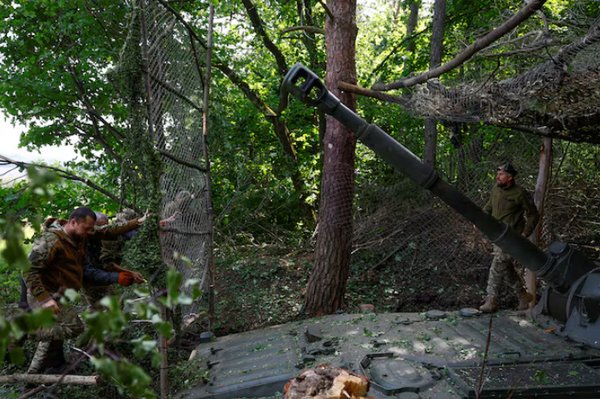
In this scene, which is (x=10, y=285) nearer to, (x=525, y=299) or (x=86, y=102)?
(x=86, y=102)

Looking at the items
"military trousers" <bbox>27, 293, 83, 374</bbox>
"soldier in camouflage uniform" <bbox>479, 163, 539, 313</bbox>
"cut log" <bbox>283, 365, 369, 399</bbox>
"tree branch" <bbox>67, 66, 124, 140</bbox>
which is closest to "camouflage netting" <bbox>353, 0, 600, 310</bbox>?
"soldier in camouflage uniform" <bbox>479, 163, 539, 313</bbox>

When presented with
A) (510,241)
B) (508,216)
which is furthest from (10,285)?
(508,216)

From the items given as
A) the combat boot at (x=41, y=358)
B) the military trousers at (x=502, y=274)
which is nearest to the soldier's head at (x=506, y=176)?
the military trousers at (x=502, y=274)

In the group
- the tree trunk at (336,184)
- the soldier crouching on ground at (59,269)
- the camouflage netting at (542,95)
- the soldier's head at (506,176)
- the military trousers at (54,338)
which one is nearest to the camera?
the camouflage netting at (542,95)

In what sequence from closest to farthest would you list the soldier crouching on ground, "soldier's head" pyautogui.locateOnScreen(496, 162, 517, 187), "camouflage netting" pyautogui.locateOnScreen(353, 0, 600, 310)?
"camouflage netting" pyautogui.locateOnScreen(353, 0, 600, 310), the soldier crouching on ground, "soldier's head" pyautogui.locateOnScreen(496, 162, 517, 187)

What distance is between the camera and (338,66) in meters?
7.47

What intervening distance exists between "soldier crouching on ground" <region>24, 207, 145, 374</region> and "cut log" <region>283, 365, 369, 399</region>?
1.99m

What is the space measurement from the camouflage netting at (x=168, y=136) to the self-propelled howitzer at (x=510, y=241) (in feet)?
4.05

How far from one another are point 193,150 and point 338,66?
260 cm

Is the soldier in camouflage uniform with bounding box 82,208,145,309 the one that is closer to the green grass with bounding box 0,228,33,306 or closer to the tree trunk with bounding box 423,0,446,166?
the green grass with bounding box 0,228,33,306

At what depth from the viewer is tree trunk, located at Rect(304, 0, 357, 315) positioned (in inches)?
295

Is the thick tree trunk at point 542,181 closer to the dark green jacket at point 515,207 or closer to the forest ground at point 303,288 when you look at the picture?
the dark green jacket at point 515,207

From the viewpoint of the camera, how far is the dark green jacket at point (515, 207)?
652 centimetres

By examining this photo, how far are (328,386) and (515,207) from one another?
415cm
